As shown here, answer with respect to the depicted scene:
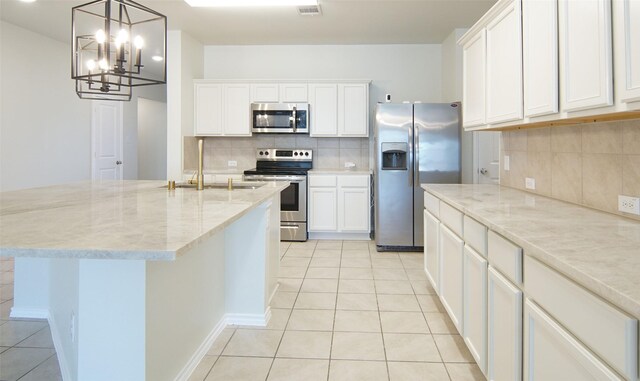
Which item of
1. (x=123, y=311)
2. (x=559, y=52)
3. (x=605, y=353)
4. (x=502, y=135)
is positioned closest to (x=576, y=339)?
(x=605, y=353)

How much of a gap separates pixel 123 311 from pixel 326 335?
140 centimetres

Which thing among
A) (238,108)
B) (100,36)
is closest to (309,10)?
(238,108)

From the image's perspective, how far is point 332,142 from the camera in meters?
5.85

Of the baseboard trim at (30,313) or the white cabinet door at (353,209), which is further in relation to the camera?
the white cabinet door at (353,209)

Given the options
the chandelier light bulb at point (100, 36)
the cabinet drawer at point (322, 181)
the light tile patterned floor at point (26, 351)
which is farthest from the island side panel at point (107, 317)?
the cabinet drawer at point (322, 181)

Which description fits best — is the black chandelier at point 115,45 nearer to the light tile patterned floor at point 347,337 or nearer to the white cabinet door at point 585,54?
the light tile patterned floor at point 347,337

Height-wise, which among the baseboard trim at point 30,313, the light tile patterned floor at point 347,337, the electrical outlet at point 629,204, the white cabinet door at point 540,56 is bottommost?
the light tile patterned floor at point 347,337

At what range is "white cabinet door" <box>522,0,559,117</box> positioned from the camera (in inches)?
75.5

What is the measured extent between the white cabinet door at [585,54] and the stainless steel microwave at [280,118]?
387 cm

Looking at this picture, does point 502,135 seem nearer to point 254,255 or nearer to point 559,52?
point 559,52

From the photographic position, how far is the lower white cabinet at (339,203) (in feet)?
17.7

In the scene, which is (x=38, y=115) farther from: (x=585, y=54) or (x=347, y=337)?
(x=585, y=54)

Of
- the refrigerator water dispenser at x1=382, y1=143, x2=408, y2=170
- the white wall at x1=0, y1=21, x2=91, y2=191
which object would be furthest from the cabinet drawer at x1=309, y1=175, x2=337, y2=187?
the white wall at x1=0, y1=21, x2=91, y2=191

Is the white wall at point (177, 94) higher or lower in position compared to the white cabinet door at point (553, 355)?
higher
